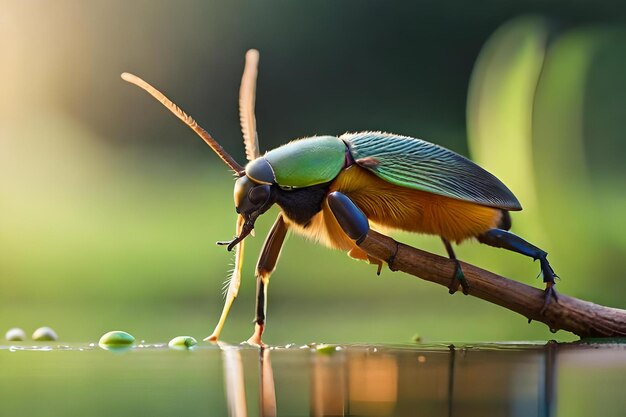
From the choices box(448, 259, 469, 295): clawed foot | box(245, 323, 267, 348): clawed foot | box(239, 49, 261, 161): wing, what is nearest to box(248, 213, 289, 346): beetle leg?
box(245, 323, 267, 348): clawed foot

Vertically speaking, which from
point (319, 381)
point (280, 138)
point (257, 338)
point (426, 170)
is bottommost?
point (319, 381)

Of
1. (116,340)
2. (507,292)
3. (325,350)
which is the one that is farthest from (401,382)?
(116,340)


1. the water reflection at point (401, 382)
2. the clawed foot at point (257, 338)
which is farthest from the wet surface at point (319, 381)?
the clawed foot at point (257, 338)

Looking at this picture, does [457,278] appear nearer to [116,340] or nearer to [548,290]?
[548,290]

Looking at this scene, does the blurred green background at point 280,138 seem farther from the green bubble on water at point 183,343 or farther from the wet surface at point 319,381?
the wet surface at point 319,381

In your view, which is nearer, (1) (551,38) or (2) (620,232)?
(2) (620,232)

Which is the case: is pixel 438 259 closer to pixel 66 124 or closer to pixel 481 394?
pixel 481 394

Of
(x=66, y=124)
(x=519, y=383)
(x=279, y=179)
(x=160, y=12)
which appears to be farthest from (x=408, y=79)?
(x=519, y=383)

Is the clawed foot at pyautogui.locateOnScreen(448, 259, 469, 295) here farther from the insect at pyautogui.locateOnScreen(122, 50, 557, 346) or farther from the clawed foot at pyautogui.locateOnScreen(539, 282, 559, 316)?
the clawed foot at pyautogui.locateOnScreen(539, 282, 559, 316)
